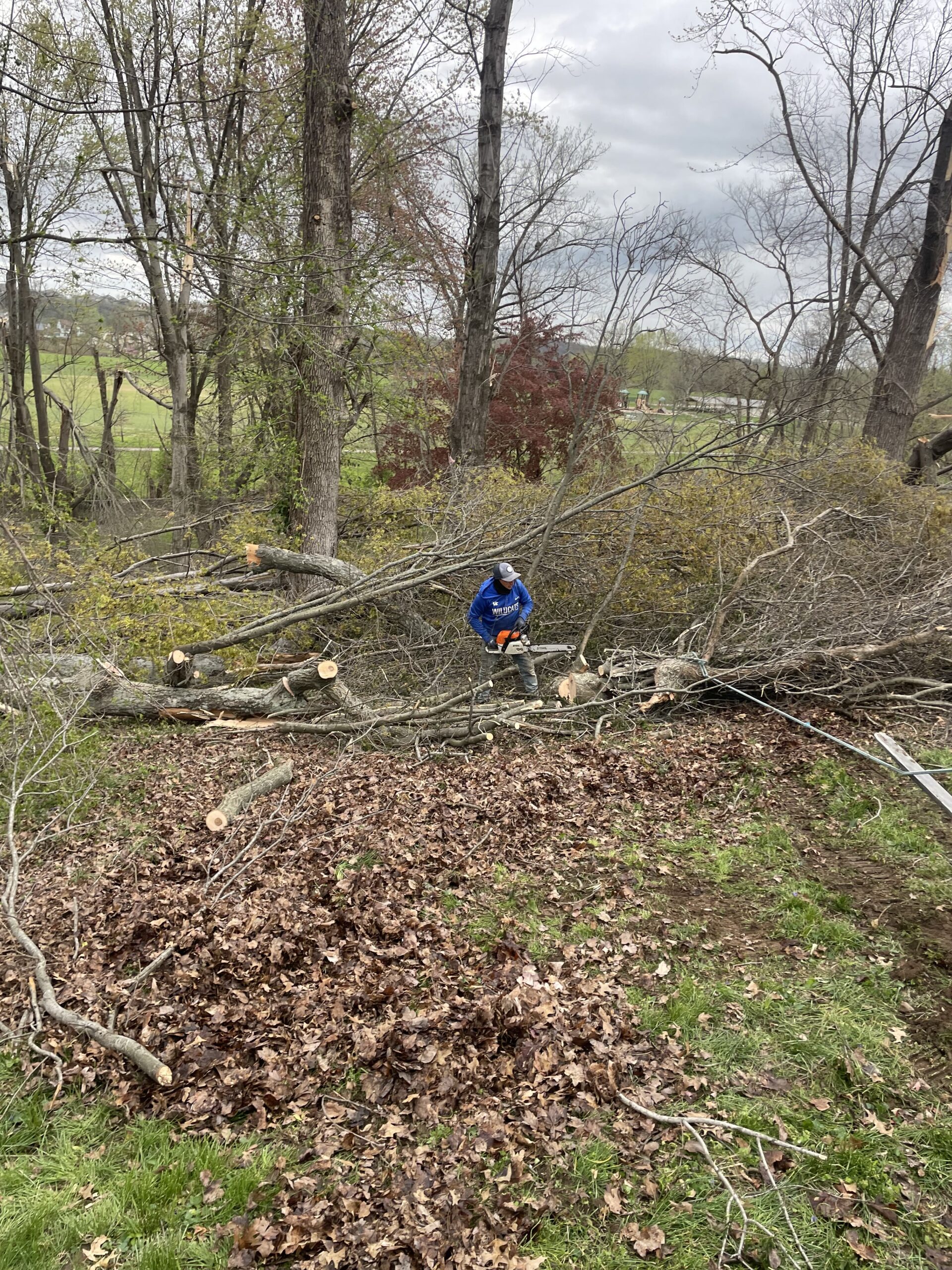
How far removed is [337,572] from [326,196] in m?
5.06

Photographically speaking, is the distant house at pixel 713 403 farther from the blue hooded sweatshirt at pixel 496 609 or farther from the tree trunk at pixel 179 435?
the tree trunk at pixel 179 435

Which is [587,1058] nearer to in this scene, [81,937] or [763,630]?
[81,937]

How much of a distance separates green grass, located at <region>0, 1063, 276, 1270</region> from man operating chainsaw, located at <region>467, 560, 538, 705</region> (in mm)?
5090

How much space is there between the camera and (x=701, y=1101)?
10.5 ft

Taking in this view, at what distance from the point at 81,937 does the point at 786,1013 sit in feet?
13.3

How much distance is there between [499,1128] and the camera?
305cm

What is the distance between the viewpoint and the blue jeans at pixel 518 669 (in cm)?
803

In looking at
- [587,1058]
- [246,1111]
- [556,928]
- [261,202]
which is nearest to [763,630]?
[556,928]

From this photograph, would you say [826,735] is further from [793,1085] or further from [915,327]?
[915,327]

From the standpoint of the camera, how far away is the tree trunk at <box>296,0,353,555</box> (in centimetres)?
938

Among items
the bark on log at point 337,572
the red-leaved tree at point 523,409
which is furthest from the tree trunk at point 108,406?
the bark on log at point 337,572

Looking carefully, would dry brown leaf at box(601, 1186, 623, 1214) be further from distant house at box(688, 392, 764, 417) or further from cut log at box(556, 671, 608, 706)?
distant house at box(688, 392, 764, 417)

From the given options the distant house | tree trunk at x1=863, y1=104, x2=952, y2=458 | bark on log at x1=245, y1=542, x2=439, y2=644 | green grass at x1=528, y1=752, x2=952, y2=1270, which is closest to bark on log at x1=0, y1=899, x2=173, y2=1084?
green grass at x1=528, y1=752, x2=952, y2=1270

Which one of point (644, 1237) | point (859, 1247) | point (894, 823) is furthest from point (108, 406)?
point (859, 1247)
